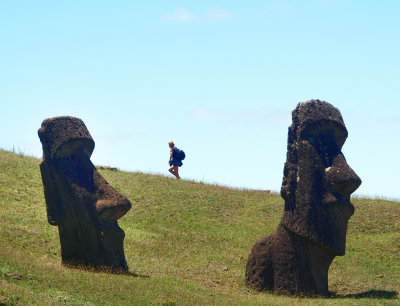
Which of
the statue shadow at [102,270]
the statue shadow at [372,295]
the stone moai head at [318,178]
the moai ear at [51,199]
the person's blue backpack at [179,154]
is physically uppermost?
the person's blue backpack at [179,154]

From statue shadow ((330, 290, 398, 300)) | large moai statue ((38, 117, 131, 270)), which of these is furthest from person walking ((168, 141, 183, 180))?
statue shadow ((330, 290, 398, 300))

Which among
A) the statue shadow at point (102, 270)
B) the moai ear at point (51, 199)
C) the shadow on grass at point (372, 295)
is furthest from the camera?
the moai ear at point (51, 199)

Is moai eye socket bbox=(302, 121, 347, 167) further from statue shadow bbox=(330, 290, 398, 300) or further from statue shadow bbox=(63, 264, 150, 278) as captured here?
statue shadow bbox=(63, 264, 150, 278)

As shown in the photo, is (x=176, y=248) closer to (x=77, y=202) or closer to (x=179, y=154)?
(x=77, y=202)

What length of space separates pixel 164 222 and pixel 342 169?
436 inches

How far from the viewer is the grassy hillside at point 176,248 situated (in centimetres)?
1475

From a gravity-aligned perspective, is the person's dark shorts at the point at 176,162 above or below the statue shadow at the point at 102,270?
above

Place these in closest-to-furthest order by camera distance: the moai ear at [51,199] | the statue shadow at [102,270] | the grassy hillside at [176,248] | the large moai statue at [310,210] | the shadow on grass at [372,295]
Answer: the grassy hillside at [176,248] < the statue shadow at [102,270] < the large moai statue at [310,210] < the shadow on grass at [372,295] < the moai ear at [51,199]

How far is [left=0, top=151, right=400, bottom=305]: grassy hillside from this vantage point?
1475 cm

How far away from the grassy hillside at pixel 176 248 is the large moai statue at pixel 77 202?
31.4 inches

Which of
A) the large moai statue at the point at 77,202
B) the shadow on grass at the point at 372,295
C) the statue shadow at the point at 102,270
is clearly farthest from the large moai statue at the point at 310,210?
the large moai statue at the point at 77,202

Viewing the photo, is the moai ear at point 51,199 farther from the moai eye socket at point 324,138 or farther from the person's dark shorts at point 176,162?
the person's dark shorts at point 176,162

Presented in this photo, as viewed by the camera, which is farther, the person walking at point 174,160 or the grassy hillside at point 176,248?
the person walking at point 174,160

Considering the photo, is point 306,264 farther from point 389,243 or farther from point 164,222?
point 164,222
